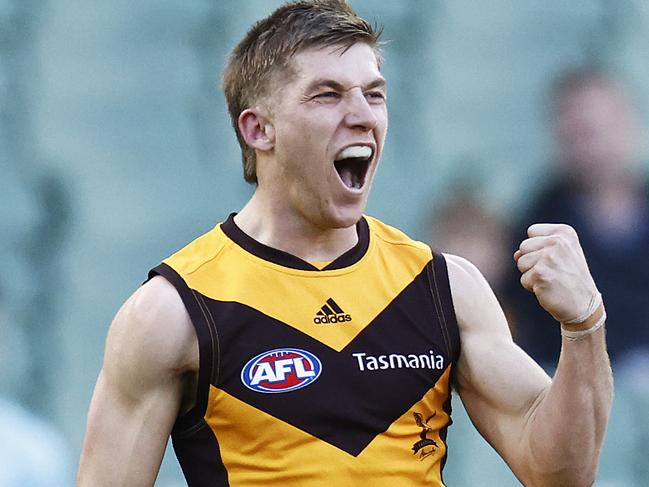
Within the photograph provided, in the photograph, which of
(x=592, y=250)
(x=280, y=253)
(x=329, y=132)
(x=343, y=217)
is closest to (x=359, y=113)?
(x=329, y=132)

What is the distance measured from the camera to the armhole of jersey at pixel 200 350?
9.82ft

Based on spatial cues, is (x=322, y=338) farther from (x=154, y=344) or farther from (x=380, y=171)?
(x=380, y=171)

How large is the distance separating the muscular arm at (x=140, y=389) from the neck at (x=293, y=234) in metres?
0.29

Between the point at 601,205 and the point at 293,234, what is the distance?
314cm

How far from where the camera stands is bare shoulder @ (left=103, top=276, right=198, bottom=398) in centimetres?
299

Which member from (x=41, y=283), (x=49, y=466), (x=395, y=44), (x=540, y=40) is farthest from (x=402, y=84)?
(x=49, y=466)

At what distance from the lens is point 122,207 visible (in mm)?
5992

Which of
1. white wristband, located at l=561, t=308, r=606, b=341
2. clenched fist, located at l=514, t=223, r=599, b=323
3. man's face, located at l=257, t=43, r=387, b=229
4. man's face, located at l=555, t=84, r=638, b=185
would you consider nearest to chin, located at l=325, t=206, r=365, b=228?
man's face, located at l=257, t=43, r=387, b=229

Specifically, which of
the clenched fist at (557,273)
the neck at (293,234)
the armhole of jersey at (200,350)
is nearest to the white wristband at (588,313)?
the clenched fist at (557,273)

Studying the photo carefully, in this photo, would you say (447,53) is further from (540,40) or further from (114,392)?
(114,392)

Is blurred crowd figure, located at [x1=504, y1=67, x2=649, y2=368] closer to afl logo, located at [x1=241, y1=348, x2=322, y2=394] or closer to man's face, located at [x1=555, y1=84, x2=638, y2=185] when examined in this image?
man's face, located at [x1=555, y1=84, x2=638, y2=185]

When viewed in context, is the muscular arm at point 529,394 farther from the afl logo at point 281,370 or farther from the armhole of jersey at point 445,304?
the afl logo at point 281,370

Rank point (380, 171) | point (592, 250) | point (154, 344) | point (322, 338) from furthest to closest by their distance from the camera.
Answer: point (380, 171), point (592, 250), point (322, 338), point (154, 344)

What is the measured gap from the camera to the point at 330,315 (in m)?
3.13
